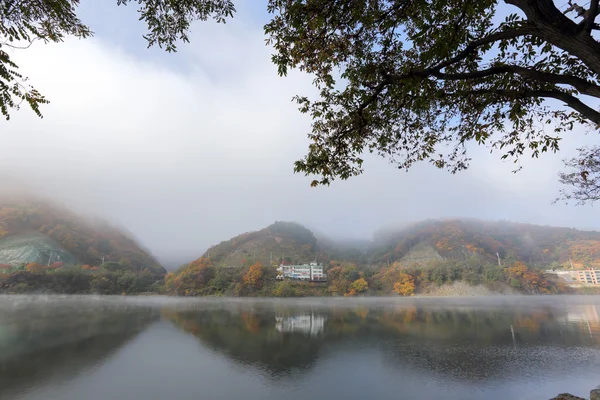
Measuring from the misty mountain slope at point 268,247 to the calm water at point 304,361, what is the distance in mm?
71098

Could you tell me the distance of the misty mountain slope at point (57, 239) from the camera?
83231 millimetres

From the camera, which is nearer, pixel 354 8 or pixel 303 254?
pixel 354 8

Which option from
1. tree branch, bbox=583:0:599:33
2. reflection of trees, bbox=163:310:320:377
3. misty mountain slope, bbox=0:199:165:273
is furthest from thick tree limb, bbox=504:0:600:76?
misty mountain slope, bbox=0:199:165:273

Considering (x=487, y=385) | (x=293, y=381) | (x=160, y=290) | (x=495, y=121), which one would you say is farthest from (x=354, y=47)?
(x=160, y=290)

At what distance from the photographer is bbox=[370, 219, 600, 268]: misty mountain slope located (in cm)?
10050

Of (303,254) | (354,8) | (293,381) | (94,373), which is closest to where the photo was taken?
(354,8)

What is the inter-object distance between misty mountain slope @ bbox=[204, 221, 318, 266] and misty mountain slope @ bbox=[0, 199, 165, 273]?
2623 centimetres

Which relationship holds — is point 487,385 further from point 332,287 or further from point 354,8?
point 332,287

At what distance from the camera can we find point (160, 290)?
88.7 metres

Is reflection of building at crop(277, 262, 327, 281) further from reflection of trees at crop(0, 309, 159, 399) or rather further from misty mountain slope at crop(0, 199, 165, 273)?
reflection of trees at crop(0, 309, 159, 399)

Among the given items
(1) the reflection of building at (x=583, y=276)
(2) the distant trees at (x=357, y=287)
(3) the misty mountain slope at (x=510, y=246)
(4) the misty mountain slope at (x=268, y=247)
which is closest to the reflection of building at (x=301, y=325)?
(2) the distant trees at (x=357, y=287)

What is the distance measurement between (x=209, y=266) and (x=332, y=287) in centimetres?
3715

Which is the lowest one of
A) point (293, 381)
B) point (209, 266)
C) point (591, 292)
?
point (591, 292)

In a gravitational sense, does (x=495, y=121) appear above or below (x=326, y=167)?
above
